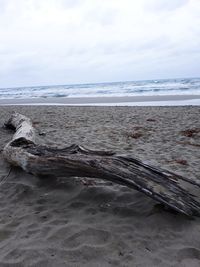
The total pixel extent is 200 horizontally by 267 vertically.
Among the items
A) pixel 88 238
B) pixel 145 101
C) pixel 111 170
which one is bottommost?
pixel 88 238

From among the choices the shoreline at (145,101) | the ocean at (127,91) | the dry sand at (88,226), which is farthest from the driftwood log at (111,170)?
the ocean at (127,91)

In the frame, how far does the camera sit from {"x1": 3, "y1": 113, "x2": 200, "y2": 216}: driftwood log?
10.7 feet

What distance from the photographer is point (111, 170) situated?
3.62m

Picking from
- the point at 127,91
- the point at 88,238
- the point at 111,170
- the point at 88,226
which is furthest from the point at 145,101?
the point at 88,238

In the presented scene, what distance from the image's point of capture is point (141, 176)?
11.3 feet

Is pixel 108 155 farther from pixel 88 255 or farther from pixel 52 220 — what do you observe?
pixel 88 255

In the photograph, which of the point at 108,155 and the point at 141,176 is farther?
the point at 108,155

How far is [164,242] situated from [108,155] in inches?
53.9

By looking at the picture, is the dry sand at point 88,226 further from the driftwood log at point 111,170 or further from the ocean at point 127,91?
the ocean at point 127,91

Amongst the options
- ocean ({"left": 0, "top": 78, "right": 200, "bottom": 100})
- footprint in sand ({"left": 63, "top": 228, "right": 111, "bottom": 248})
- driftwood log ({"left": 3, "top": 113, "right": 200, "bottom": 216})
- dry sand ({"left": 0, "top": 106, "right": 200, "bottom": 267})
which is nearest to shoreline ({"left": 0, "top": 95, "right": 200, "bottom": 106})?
ocean ({"left": 0, "top": 78, "right": 200, "bottom": 100})

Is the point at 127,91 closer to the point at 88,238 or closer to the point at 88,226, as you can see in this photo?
the point at 88,226

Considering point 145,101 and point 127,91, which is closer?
point 145,101

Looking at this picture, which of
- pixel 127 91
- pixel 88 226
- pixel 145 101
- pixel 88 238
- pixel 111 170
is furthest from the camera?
pixel 127 91

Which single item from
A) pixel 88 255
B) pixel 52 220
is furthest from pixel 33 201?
pixel 88 255
